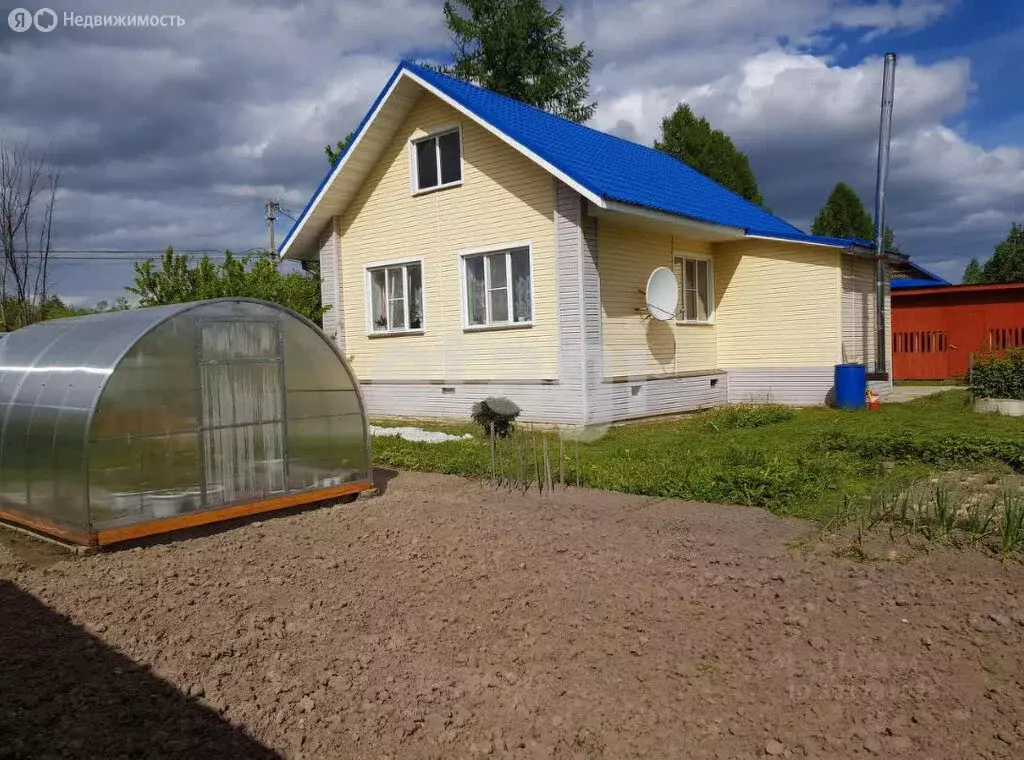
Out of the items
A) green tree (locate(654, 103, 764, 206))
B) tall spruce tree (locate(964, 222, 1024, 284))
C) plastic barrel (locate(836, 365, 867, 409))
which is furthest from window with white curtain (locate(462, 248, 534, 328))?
tall spruce tree (locate(964, 222, 1024, 284))

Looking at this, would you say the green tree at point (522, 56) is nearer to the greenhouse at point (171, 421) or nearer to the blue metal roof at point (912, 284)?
the blue metal roof at point (912, 284)

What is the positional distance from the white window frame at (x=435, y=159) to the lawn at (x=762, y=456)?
5.18 metres

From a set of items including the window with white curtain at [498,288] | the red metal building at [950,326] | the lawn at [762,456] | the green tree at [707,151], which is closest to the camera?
the lawn at [762,456]

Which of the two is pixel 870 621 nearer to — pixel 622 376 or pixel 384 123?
pixel 622 376

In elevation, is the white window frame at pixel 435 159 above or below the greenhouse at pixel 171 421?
above

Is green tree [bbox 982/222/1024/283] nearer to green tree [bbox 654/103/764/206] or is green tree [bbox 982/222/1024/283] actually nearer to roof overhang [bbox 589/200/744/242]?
green tree [bbox 654/103/764/206]

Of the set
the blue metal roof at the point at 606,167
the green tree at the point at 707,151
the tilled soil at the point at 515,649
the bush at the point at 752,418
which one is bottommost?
the tilled soil at the point at 515,649

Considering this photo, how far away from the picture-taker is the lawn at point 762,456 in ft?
27.4

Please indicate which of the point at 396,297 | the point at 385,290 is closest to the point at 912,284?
the point at 396,297

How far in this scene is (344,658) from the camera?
4.57 m

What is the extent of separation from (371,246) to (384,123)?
2603mm

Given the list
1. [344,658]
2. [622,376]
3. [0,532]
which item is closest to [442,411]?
[622,376]

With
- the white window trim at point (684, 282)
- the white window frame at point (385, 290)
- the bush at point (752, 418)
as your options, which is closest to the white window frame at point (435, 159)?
the white window frame at point (385, 290)

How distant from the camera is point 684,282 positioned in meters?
16.8
